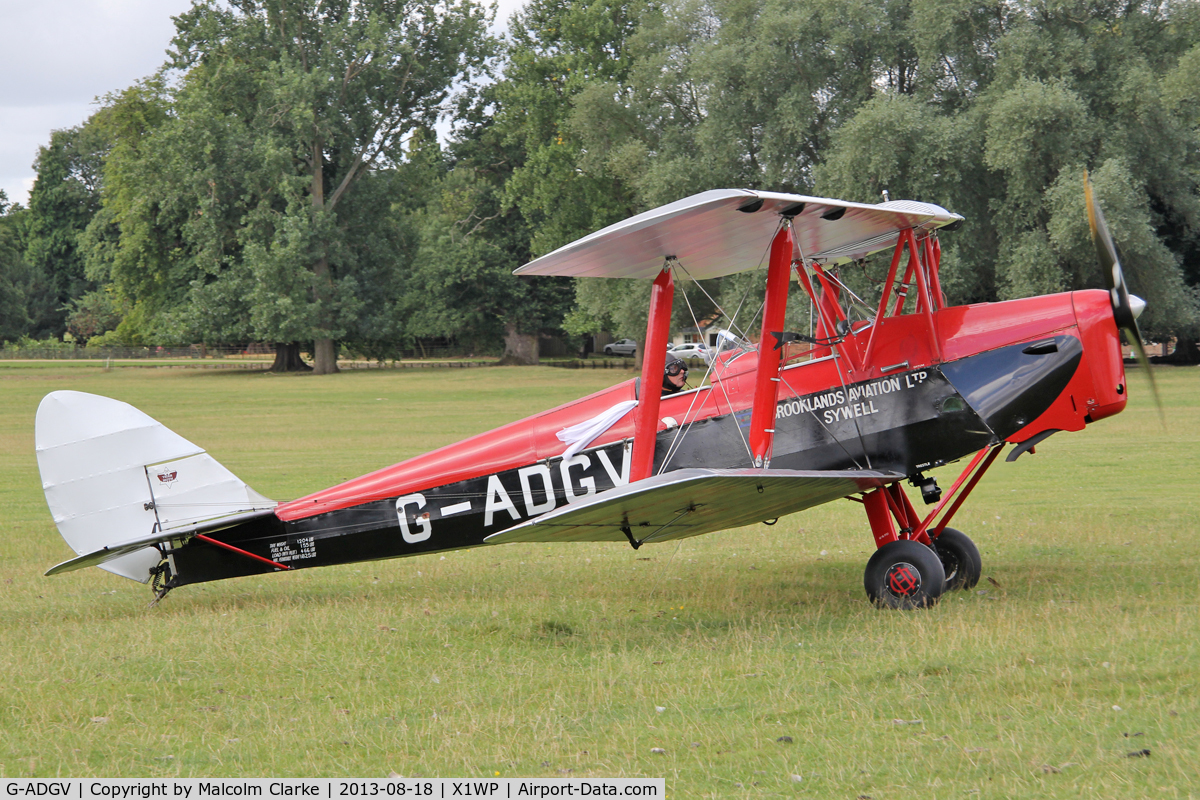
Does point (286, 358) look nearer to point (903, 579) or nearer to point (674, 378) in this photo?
point (674, 378)

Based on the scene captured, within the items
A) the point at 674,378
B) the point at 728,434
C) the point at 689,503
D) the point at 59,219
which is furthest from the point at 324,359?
the point at 59,219

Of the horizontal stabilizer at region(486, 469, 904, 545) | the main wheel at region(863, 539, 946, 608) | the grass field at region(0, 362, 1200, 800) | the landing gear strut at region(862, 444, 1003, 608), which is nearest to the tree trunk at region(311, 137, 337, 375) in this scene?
the grass field at region(0, 362, 1200, 800)

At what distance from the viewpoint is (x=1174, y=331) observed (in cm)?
4094

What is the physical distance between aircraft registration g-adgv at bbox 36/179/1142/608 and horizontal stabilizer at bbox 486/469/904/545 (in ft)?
0.13

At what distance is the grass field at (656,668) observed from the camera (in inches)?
200

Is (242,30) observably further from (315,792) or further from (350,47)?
(315,792)

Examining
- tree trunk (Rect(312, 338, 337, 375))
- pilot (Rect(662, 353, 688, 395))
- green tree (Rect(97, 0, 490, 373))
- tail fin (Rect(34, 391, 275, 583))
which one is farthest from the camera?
tree trunk (Rect(312, 338, 337, 375))

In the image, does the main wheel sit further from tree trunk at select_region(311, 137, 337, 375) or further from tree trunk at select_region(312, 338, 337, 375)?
tree trunk at select_region(312, 338, 337, 375)

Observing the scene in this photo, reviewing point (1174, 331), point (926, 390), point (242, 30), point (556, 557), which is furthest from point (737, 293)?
point (242, 30)

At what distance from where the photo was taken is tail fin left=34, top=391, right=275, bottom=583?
853 centimetres

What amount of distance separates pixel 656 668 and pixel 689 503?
3.79 feet

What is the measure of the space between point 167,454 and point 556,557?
4531 millimetres

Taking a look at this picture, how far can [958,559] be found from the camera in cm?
907

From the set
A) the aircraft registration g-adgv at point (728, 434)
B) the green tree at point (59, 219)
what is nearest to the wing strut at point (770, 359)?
the aircraft registration g-adgv at point (728, 434)
